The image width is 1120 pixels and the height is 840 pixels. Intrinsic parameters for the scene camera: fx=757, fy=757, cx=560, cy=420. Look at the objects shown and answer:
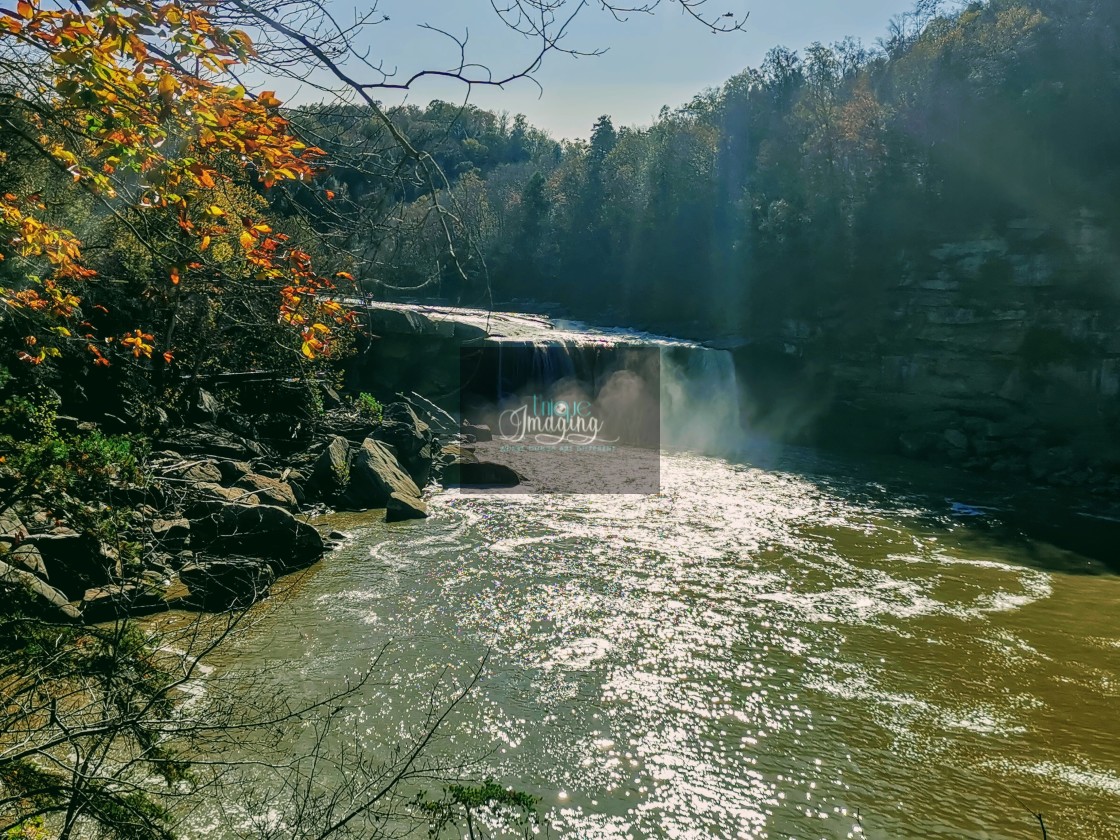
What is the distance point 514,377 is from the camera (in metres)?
23.2

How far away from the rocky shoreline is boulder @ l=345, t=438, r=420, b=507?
0.07 ft

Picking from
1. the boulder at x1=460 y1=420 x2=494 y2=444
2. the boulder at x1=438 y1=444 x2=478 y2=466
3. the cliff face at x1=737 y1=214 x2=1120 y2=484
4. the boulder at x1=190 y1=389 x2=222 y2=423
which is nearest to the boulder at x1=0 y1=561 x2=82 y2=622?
the boulder at x1=190 y1=389 x2=222 y2=423

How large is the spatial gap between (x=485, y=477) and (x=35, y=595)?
9.56m

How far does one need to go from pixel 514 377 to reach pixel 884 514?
11888 millimetres

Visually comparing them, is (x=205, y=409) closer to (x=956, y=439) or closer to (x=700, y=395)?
(x=700, y=395)

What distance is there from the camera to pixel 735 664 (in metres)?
7.86

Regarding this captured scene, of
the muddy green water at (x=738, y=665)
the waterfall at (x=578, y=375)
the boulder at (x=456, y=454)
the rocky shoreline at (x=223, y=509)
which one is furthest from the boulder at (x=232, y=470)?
the waterfall at (x=578, y=375)

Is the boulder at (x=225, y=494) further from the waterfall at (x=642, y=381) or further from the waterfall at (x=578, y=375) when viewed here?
the waterfall at (x=642, y=381)

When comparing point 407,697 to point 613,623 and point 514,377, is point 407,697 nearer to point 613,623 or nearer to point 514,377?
point 613,623

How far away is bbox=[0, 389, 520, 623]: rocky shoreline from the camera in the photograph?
24.3ft

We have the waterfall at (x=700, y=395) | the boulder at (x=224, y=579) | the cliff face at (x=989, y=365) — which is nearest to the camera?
the boulder at (x=224, y=579)

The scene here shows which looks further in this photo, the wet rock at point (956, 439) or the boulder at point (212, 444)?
the wet rock at point (956, 439)

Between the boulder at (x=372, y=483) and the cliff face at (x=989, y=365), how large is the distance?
14.9 metres

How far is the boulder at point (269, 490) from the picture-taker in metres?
11.1
